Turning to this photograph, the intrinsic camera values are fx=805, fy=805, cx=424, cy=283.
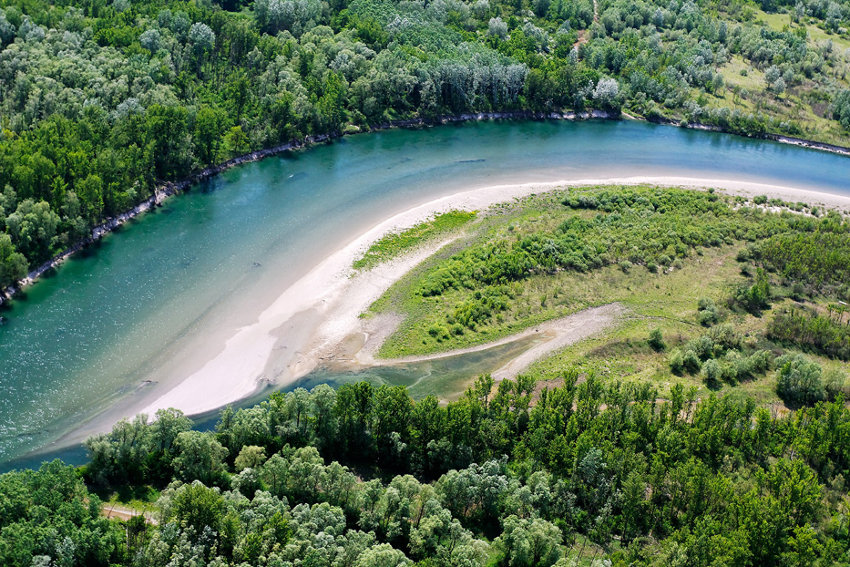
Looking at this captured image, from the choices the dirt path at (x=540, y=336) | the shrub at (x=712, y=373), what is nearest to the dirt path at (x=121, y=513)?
the dirt path at (x=540, y=336)

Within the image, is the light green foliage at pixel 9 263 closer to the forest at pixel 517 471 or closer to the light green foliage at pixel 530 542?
the forest at pixel 517 471

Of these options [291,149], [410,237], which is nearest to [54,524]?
[410,237]

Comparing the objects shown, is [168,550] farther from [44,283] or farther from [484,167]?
[484,167]

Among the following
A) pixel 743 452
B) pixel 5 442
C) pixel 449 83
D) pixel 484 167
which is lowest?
pixel 5 442

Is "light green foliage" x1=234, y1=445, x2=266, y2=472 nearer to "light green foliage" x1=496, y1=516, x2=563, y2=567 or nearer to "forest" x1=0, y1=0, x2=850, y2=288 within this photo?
"light green foliage" x1=496, y1=516, x2=563, y2=567

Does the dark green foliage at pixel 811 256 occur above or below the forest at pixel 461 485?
above

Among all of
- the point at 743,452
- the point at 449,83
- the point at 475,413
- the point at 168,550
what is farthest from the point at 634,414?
the point at 449,83

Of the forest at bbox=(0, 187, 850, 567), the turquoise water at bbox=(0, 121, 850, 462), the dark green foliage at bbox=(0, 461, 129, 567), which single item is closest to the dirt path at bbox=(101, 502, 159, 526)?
the forest at bbox=(0, 187, 850, 567)
